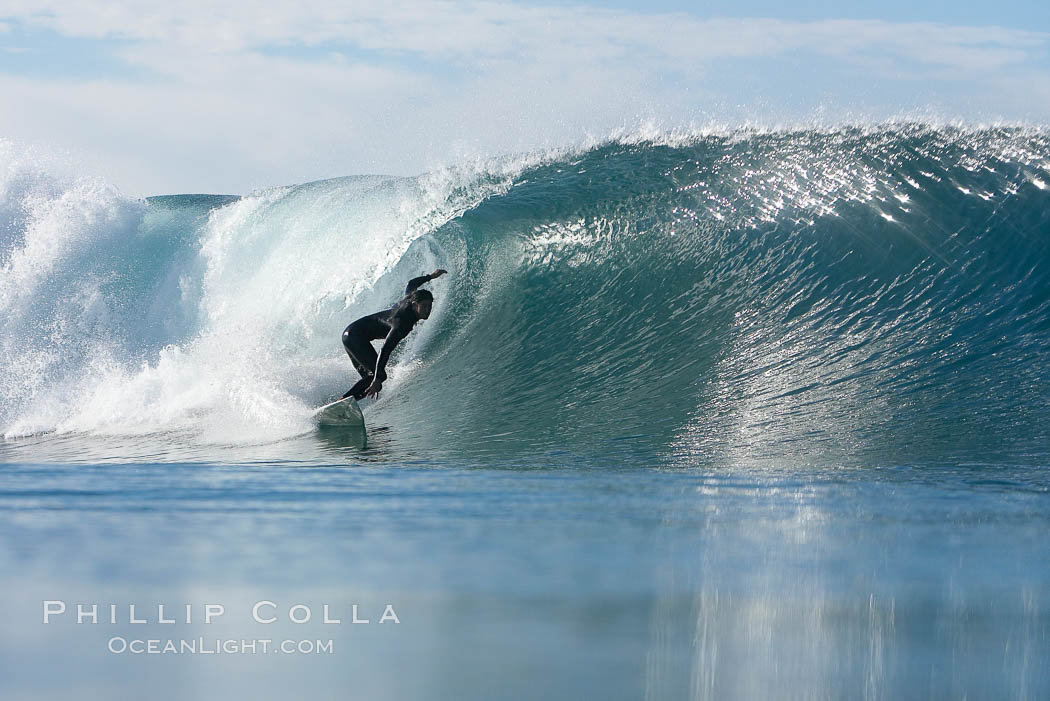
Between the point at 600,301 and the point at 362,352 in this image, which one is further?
the point at 600,301

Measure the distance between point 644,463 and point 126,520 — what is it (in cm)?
269

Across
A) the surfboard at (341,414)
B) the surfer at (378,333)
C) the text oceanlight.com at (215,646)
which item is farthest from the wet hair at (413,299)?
the text oceanlight.com at (215,646)

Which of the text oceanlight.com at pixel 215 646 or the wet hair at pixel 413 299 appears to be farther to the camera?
the wet hair at pixel 413 299

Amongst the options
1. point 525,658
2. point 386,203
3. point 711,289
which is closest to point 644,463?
point 525,658

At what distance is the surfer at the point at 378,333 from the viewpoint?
8.34 metres

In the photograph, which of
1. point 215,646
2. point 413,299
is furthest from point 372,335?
point 215,646

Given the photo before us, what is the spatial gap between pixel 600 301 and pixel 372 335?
7.85ft

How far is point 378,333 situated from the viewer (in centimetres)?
854

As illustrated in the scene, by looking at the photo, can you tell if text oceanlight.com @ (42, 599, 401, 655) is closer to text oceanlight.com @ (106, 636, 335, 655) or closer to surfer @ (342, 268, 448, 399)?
text oceanlight.com @ (106, 636, 335, 655)

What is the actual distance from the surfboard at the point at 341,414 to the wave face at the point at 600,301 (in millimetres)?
139

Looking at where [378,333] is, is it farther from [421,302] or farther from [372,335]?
[421,302]

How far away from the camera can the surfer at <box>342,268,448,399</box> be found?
27.3ft

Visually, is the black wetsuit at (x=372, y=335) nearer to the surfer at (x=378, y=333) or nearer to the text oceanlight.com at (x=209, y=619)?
the surfer at (x=378, y=333)

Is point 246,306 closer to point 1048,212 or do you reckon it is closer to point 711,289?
point 711,289
